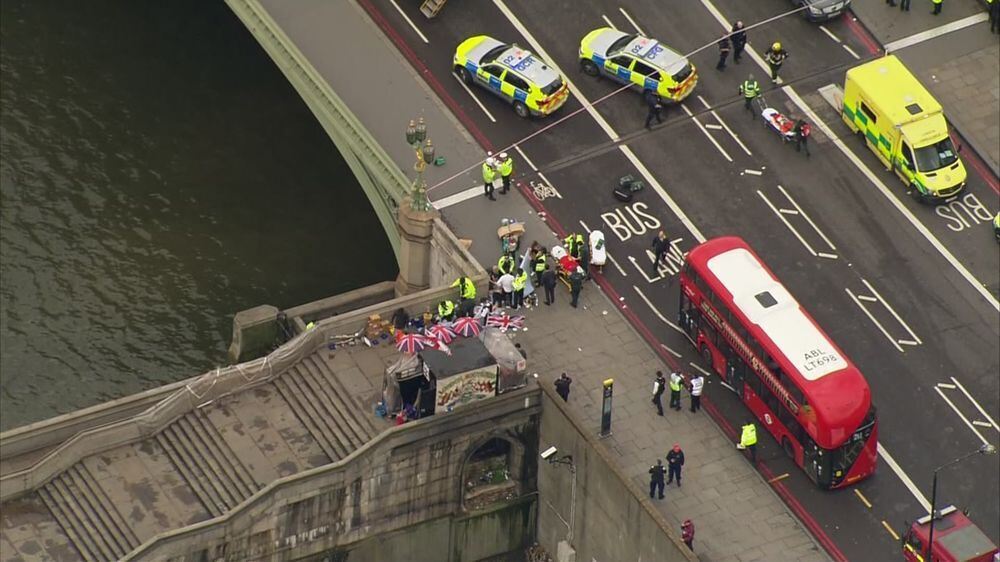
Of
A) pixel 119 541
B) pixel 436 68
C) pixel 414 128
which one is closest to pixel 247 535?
pixel 119 541

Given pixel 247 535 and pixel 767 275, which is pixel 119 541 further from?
pixel 767 275

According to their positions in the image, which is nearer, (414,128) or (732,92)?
(414,128)

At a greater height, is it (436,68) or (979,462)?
(436,68)

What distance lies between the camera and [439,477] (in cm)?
12988

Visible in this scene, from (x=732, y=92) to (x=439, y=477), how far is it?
25.2 m

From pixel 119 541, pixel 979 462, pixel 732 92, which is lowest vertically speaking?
pixel 979 462

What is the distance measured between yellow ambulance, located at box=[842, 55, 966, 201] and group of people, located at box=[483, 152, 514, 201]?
51.7 ft

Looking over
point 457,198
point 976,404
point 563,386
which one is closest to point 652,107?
point 457,198

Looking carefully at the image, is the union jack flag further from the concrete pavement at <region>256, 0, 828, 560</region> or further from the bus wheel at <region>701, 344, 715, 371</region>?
the bus wheel at <region>701, 344, 715, 371</region>

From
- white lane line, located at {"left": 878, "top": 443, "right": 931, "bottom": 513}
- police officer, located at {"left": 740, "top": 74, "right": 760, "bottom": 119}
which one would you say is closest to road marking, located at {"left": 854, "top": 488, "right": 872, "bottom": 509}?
white lane line, located at {"left": 878, "top": 443, "right": 931, "bottom": 513}

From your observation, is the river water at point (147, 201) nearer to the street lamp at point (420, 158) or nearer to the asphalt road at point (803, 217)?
the asphalt road at point (803, 217)

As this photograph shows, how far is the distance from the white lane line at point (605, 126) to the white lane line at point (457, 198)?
6.99 metres

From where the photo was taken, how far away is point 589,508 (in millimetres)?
128750

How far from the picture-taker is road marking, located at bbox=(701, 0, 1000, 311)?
13662cm
